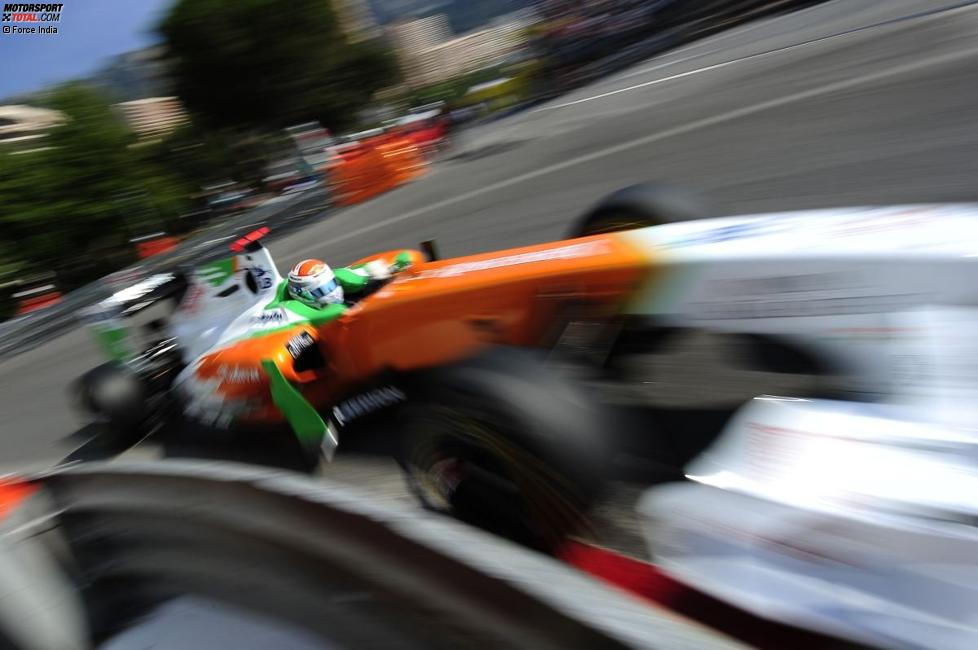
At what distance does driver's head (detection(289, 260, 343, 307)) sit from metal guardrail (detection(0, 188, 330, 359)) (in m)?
7.70

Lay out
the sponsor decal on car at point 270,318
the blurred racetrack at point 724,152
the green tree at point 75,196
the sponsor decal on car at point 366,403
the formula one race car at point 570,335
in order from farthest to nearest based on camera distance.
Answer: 1. the green tree at point 75,196
2. the blurred racetrack at point 724,152
3. the sponsor decal on car at point 270,318
4. the sponsor decal on car at point 366,403
5. the formula one race car at point 570,335

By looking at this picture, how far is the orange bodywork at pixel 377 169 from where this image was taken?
11.7 m

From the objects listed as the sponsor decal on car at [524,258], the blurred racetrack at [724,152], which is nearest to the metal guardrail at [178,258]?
the blurred racetrack at [724,152]

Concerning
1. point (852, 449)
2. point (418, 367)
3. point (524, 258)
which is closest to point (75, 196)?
point (418, 367)

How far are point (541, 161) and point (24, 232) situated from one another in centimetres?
1284

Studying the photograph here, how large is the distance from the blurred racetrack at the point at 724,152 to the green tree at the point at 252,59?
35.3ft

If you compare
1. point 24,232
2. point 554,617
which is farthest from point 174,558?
point 24,232

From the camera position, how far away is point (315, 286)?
3973 mm

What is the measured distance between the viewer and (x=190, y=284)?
4672mm

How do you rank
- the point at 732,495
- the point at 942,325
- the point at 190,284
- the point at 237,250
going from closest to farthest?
the point at 732,495
the point at 942,325
the point at 237,250
the point at 190,284

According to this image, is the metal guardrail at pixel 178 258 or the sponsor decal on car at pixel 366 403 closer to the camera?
the sponsor decal on car at pixel 366 403

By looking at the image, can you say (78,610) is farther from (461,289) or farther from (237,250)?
(237,250)

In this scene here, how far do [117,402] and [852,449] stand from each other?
4.25 meters

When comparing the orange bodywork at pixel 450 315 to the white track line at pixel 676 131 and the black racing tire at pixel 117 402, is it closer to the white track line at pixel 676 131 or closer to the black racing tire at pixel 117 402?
the black racing tire at pixel 117 402
